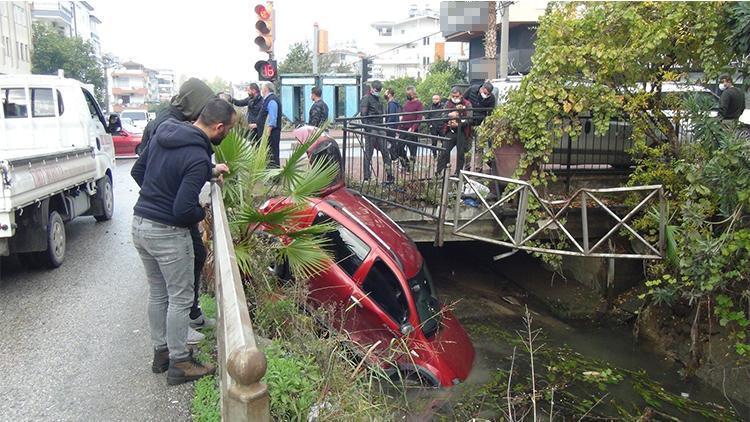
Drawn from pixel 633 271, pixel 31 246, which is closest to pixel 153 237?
pixel 31 246

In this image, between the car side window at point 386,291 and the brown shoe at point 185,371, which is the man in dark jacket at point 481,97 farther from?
the brown shoe at point 185,371

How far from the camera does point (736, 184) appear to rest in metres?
5.24

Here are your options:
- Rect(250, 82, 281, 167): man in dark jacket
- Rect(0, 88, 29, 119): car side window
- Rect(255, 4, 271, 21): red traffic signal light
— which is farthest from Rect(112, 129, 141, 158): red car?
Rect(250, 82, 281, 167): man in dark jacket

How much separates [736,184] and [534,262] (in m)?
4.79

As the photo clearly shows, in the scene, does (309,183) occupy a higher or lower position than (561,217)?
higher

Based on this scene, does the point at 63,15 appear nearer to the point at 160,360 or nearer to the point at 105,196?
the point at 105,196

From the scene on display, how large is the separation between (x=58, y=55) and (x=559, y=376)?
142 ft

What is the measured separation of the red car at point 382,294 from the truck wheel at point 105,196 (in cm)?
481

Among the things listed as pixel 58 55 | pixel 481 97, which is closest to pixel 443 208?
pixel 481 97

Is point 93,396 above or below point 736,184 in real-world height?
below

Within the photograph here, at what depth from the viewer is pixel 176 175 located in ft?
11.5

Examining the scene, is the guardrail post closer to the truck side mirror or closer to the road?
the road

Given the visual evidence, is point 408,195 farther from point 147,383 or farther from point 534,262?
point 147,383

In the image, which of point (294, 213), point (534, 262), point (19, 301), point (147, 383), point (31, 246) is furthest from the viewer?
point (534, 262)
